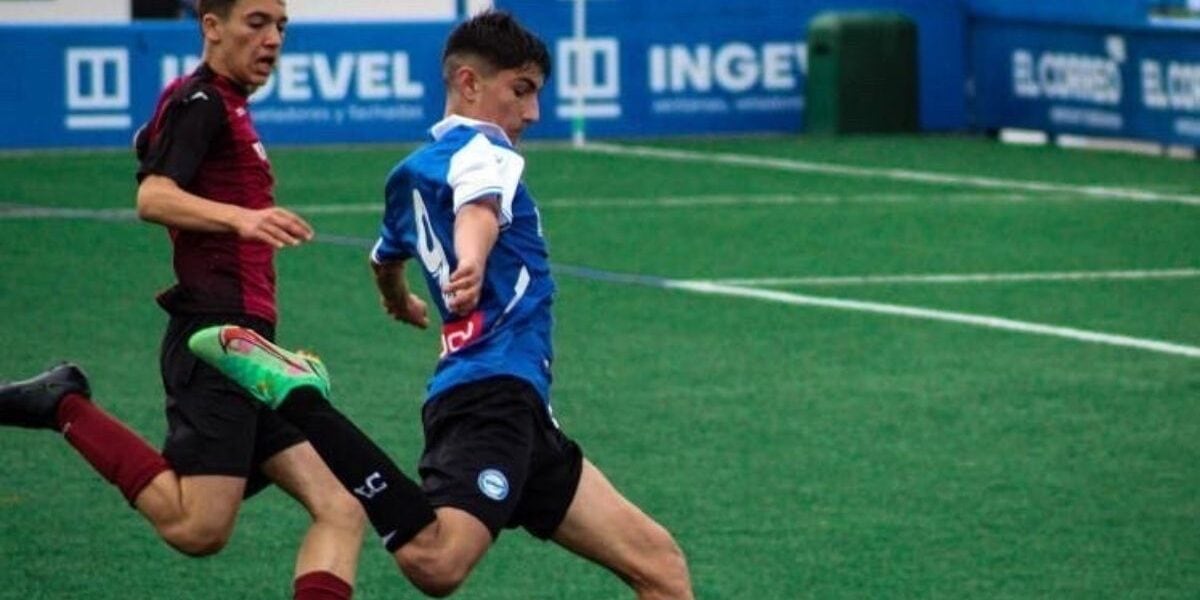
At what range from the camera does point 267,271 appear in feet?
23.5

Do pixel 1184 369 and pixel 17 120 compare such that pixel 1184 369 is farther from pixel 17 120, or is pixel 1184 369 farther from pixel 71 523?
pixel 17 120

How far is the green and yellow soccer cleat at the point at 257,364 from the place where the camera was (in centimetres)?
642

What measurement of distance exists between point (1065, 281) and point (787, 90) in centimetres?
1142

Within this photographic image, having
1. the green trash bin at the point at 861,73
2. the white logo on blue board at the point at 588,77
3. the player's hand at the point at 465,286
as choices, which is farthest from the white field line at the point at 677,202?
the player's hand at the point at 465,286

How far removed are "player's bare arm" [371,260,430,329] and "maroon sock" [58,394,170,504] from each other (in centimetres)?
73

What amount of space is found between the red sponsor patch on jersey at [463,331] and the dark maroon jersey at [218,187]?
0.65m

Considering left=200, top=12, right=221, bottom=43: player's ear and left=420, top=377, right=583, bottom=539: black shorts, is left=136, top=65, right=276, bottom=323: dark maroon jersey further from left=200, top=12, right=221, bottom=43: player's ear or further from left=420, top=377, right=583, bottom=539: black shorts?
left=420, top=377, right=583, bottom=539: black shorts

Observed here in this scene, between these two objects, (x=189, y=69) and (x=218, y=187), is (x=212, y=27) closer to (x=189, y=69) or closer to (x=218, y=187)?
(x=218, y=187)

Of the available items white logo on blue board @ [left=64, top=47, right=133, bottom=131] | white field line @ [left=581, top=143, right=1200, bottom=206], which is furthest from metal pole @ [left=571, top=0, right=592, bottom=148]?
white logo on blue board @ [left=64, top=47, right=133, bottom=131]

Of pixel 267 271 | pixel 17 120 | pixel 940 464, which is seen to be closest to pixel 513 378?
pixel 267 271

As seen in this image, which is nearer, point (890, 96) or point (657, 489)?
point (657, 489)

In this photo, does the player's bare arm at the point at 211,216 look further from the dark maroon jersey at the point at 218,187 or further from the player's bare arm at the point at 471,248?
the player's bare arm at the point at 471,248

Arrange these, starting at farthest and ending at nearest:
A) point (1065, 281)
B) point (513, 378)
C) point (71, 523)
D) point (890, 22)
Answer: point (890, 22)
point (1065, 281)
point (71, 523)
point (513, 378)

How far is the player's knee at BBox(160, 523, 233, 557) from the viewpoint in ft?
22.7
